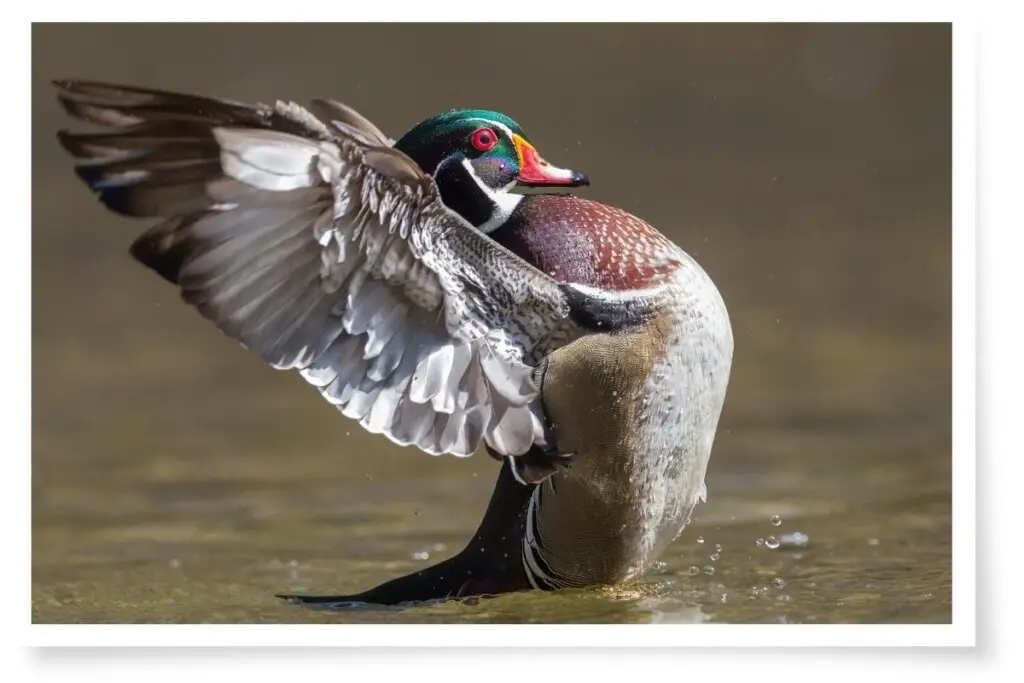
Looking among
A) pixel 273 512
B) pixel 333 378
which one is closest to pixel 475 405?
pixel 333 378

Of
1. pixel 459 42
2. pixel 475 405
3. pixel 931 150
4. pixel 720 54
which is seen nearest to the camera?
pixel 475 405

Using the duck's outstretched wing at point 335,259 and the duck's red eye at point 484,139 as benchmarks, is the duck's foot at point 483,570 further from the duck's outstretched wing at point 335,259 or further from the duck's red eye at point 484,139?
the duck's red eye at point 484,139

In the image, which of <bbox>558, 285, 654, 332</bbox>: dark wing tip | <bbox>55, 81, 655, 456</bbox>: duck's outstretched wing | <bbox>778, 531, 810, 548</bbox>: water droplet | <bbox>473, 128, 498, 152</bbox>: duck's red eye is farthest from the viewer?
<bbox>778, 531, 810, 548</bbox>: water droplet

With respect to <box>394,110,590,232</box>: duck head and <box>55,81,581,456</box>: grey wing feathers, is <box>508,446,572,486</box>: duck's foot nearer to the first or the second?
<box>55,81,581,456</box>: grey wing feathers

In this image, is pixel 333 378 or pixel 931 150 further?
pixel 931 150

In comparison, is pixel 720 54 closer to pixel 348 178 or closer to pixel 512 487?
pixel 512 487

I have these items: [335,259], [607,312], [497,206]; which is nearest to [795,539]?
[607,312]

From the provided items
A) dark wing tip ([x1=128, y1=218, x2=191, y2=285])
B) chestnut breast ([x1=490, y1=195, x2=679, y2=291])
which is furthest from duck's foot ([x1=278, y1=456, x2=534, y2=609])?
dark wing tip ([x1=128, y1=218, x2=191, y2=285])
